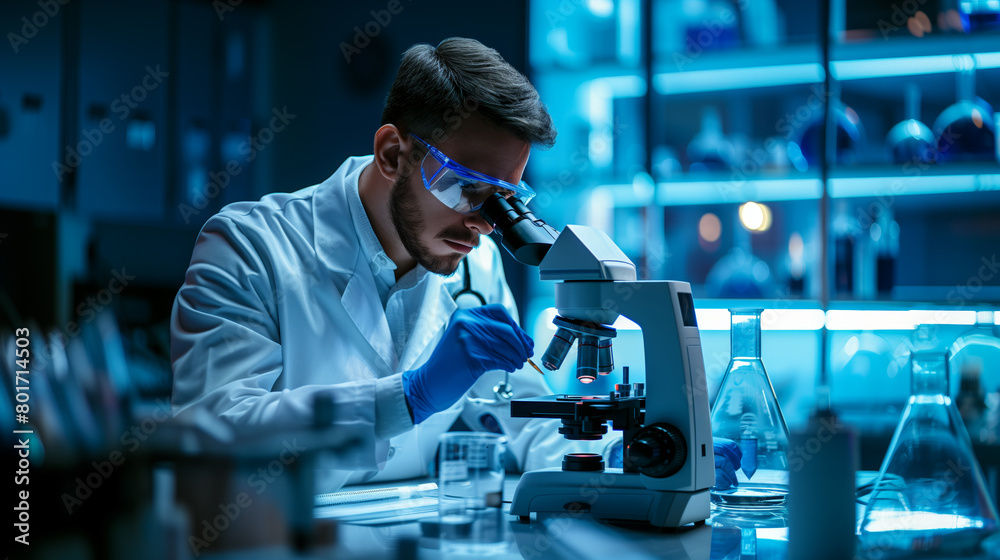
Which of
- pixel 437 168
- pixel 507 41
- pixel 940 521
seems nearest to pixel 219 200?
pixel 507 41

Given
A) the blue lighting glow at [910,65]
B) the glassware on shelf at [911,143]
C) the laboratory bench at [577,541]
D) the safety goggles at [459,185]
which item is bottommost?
the laboratory bench at [577,541]

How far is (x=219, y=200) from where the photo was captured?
2.86m

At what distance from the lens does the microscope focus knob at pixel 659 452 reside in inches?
44.8

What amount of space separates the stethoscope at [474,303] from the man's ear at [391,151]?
0.27m

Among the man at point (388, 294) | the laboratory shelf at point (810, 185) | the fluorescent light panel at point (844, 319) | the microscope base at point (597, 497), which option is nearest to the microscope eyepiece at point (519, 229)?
the man at point (388, 294)

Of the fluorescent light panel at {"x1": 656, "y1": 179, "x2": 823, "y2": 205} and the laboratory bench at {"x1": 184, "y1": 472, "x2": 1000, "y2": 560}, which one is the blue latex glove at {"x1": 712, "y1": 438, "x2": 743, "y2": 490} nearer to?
the laboratory bench at {"x1": 184, "y1": 472, "x2": 1000, "y2": 560}

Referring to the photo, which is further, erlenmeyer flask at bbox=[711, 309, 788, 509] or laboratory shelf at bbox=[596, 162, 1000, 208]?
laboratory shelf at bbox=[596, 162, 1000, 208]

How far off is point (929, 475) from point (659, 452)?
0.34 meters

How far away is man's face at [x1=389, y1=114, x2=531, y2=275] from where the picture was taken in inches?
59.4

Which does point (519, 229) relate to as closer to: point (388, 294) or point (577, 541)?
point (577, 541)

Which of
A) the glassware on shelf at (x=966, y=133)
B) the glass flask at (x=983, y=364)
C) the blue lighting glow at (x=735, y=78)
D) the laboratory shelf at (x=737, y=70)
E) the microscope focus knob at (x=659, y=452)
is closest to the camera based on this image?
the microscope focus knob at (x=659, y=452)

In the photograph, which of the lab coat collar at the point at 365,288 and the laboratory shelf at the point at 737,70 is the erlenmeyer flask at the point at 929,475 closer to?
the lab coat collar at the point at 365,288

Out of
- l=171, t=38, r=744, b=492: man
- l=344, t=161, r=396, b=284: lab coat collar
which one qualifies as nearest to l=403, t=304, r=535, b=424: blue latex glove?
l=171, t=38, r=744, b=492: man

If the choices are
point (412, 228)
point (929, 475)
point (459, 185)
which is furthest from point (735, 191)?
point (929, 475)
